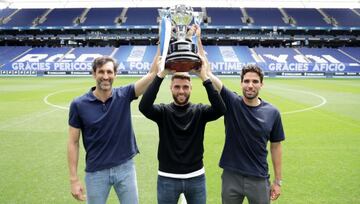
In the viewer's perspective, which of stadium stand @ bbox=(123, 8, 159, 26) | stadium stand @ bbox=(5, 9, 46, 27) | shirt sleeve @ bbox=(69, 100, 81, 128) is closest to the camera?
shirt sleeve @ bbox=(69, 100, 81, 128)

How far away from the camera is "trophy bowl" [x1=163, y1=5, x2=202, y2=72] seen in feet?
11.1

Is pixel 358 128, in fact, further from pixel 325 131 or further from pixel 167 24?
pixel 167 24

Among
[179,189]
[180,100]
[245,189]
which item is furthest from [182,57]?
[245,189]

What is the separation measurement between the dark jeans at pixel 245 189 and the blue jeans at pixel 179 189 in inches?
13.7

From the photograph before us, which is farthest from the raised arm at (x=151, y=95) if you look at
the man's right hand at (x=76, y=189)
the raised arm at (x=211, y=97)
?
the man's right hand at (x=76, y=189)

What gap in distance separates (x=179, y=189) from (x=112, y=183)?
0.86 metres

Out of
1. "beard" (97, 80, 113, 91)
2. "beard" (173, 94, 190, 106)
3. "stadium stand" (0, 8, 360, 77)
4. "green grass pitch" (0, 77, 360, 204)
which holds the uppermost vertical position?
"stadium stand" (0, 8, 360, 77)

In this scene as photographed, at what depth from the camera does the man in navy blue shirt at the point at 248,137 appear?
157 inches

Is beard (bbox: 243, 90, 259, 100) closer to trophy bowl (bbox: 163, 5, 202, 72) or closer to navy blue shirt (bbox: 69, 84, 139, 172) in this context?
trophy bowl (bbox: 163, 5, 202, 72)

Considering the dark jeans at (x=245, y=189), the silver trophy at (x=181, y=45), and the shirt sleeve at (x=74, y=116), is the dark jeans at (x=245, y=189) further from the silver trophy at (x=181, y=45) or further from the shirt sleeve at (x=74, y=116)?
the shirt sleeve at (x=74, y=116)

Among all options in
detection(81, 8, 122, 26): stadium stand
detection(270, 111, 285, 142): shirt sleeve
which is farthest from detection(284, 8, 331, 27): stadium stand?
detection(270, 111, 285, 142): shirt sleeve

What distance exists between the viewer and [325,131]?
11.6 meters
